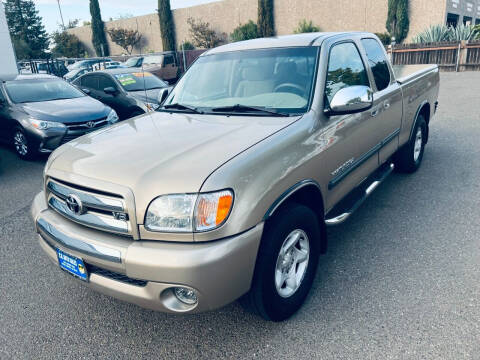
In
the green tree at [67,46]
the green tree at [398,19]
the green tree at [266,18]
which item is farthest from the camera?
the green tree at [67,46]

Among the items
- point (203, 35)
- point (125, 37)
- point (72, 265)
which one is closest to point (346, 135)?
point (72, 265)

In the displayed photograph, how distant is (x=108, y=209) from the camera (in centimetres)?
221

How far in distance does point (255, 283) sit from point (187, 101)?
1.93 metres

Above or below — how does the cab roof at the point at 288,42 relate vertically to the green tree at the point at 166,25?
below

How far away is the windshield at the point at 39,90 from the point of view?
7391 millimetres

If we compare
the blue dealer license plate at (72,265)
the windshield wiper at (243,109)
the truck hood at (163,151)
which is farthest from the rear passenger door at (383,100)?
the blue dealer license plate at (72,265)

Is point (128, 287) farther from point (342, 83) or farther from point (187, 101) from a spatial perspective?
point (342, 83)

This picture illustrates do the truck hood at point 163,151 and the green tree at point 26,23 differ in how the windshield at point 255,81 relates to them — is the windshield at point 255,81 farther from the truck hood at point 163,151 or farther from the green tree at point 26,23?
the green tree at point 26,23

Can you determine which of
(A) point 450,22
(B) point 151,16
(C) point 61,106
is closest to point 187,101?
(C) point 61,106

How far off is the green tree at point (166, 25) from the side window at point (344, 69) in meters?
36.2

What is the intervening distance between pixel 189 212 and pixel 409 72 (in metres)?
4.22

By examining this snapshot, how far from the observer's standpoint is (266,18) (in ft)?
101

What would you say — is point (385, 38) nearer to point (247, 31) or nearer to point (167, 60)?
point (247, 31)

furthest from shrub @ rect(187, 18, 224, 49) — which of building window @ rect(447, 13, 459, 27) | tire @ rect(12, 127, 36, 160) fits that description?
tire @ rect(12, 127, 36, 160)
